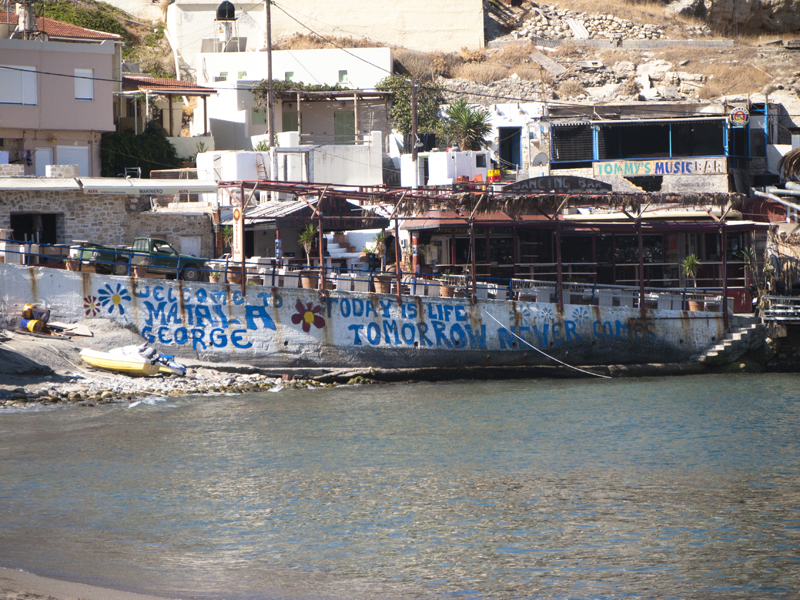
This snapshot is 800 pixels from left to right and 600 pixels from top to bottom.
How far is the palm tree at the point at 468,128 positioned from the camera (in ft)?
143

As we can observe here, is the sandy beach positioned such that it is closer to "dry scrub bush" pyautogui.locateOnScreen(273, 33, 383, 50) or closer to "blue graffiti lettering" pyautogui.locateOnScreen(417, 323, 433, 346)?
"blue graffiti lettering" pyautogui.locateOnScreen(417, 323, 433, 346)

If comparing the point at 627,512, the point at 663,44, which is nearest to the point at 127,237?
the point at 627,512

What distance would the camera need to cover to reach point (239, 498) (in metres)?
15.2

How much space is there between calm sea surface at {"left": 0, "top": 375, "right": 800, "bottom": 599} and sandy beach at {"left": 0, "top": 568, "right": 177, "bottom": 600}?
369 millimetres

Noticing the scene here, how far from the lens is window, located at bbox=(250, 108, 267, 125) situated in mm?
48188

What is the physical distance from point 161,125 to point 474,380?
27378 mm

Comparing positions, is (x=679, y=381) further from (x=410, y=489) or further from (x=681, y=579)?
(x=681, y=579)

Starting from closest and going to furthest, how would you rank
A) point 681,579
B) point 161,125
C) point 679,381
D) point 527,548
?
point 681,579 → point 527,548 → point 679,381 → point 161,125

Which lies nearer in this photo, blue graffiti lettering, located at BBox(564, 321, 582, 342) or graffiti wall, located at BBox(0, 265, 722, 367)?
graffiti wall, located at BBox(0, 265, 722, 367)

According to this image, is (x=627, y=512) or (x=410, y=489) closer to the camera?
(x=627, y=512)

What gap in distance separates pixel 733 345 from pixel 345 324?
12462mm

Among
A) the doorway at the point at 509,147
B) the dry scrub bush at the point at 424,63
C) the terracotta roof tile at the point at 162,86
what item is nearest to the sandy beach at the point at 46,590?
the terracotta roof tile at the point at 162,86

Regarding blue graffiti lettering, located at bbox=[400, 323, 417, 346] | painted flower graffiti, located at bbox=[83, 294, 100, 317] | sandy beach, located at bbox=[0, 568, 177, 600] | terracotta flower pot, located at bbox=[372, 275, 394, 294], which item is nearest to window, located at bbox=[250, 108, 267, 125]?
terracotta flower pot, located at bbox=[372, 275, 394, 294]

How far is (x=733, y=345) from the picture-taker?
28812 millimetres
